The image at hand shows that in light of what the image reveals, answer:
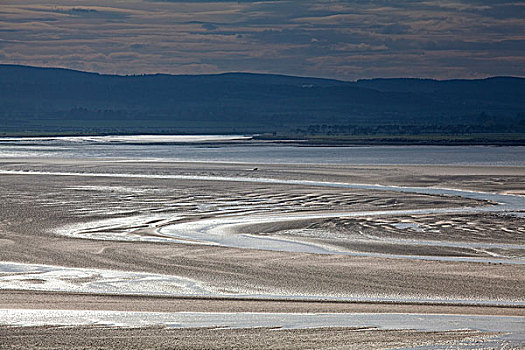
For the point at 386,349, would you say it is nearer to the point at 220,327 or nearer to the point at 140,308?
the point at 220,327

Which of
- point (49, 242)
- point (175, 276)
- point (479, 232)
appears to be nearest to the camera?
point (175, 276)

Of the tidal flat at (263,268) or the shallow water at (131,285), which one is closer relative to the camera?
the tidal flat at (263,268)

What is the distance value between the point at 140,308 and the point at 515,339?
5433 mm

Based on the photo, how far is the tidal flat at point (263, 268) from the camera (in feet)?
38.5

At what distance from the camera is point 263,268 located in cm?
1730

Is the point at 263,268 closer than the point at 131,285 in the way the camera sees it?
No

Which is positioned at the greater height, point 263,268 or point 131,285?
point 131,285

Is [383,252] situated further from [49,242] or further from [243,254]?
[49,242]

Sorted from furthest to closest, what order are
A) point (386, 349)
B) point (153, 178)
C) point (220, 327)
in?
1. point (153, 178)
2. point (220, 327)
3. point (386, 349)

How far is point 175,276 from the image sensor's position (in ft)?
53.6

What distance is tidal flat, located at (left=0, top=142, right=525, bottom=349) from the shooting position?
11.7 meters

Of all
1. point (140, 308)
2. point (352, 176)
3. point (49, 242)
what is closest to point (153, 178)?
point (352, 176)

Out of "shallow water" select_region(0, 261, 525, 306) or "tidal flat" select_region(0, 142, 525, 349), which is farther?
"shallow water" select_region(0, 261, 525, 306)

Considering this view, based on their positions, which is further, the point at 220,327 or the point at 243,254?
the point at 243,254
